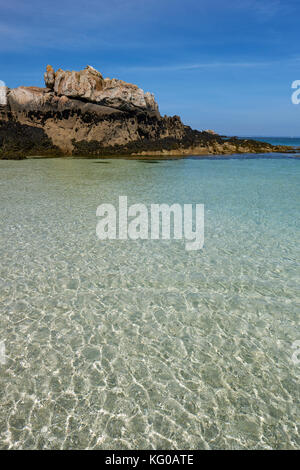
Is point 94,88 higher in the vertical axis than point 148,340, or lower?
higher

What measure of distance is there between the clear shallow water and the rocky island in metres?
36.1

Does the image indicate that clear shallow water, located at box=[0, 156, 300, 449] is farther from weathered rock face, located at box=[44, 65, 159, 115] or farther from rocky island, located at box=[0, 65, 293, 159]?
weathered rock face, located at box=[44, 65, 159, 115]

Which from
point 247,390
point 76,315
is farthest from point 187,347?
point 76,315

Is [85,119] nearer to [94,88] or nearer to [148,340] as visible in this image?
[94,88]

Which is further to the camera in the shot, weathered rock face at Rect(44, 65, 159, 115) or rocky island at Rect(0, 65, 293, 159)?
weathered rock face at Rect(44, 65, 159, 115)

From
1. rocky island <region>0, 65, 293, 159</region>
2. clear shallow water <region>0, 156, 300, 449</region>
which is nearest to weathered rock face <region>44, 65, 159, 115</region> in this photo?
rocky island <region>0, 65, 293, 159</region>

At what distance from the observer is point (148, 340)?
4.99 m

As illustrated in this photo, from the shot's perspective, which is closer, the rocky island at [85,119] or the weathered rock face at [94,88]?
the rocky island at [85,119]

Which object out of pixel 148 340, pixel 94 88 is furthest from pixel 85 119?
pixel 148 340

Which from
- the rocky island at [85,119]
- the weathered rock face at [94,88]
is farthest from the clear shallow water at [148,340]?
the weathered rock face at [94,88]

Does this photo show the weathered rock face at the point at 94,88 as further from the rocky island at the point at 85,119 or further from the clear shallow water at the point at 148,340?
the clear shallow water at the point at 148,340

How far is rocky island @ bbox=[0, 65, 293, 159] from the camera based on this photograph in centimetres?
4291

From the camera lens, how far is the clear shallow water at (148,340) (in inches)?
138

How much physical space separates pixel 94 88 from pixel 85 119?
4892 mm
